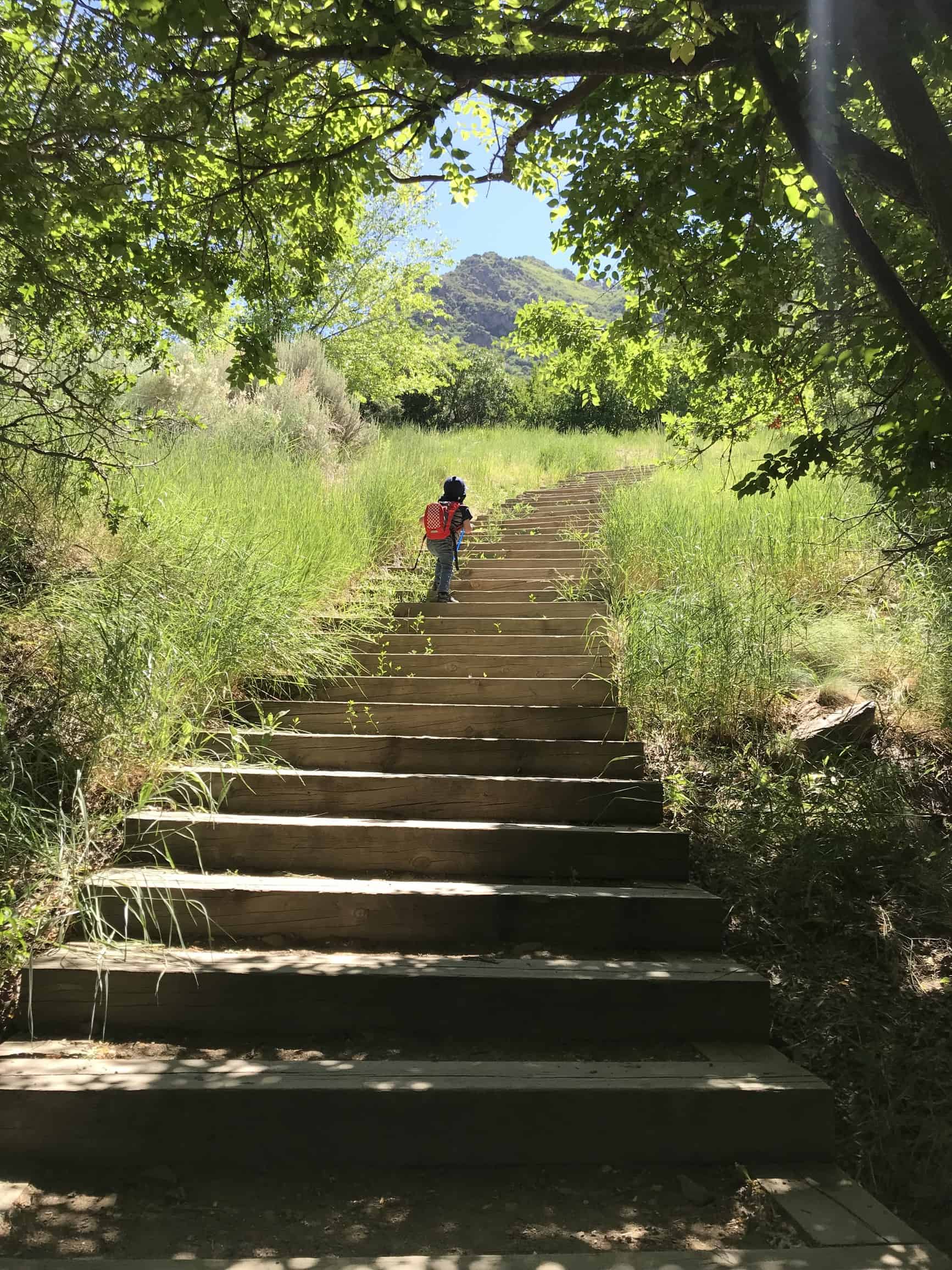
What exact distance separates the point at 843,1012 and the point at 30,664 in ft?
13.9

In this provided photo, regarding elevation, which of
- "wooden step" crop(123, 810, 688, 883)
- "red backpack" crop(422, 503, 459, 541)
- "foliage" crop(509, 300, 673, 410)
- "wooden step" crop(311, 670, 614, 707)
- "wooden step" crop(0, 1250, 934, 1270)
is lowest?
"wooden step" crop(0, 1250, 934, 1270)

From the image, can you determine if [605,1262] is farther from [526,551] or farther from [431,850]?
[526,551]

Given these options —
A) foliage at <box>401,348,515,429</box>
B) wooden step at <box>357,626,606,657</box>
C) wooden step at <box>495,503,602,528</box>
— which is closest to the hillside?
foliage at <box>401,348,515,429</box>

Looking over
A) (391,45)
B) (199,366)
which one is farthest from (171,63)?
(199,366)

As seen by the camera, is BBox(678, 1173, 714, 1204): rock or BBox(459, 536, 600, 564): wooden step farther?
BBox(459, 536, 600, 564): wooden step

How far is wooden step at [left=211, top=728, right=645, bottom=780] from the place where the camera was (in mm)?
4586

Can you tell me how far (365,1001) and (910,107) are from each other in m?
3.63

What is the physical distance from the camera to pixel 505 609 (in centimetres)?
722

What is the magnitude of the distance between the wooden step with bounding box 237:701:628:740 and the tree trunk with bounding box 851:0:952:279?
9.89 feet

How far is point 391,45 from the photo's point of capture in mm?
3287

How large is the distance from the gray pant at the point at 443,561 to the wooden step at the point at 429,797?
3.27 meters

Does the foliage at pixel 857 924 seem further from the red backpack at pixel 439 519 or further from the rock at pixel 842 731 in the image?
the red backpack at pixel 439 519

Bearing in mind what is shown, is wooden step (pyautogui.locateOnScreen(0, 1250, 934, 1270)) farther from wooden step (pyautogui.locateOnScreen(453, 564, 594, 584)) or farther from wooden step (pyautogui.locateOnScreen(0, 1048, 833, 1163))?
wooden step (pyautogui.locateOnScreen(453, 564, 594, 584))

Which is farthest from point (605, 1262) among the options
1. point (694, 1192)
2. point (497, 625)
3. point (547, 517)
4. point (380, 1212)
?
point (547, 517)
